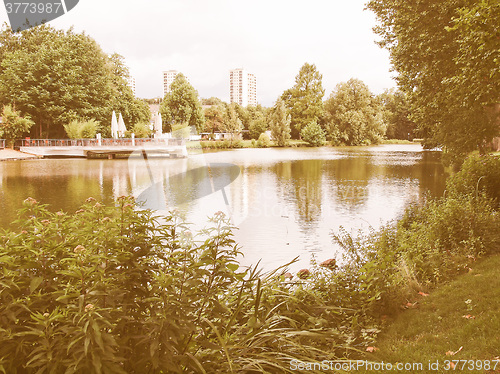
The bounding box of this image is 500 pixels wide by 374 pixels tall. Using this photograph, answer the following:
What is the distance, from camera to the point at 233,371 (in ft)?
4.13

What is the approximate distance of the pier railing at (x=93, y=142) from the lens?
848 cm

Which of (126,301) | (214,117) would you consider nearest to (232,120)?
(214,117)

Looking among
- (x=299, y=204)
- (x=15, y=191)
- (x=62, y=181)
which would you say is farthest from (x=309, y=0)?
(x=15, y=191)

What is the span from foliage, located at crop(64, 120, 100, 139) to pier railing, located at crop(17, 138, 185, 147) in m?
0.25

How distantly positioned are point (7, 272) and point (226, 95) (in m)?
10.0

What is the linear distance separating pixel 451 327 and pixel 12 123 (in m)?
8.49

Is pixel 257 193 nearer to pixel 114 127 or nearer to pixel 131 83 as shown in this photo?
pixel 114 127

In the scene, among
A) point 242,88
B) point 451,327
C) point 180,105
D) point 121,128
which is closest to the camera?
point 451,327

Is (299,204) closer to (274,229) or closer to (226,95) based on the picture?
(274,229)

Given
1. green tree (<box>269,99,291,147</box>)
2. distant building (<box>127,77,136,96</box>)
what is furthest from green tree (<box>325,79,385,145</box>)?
distant building (<box>127,77,136,96</box>)

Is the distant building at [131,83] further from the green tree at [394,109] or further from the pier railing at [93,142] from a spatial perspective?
the green tree at [394,109]

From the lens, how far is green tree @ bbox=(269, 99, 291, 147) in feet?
33.8

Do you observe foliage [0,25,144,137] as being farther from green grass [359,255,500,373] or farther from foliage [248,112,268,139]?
green grass [359,255,500,373]

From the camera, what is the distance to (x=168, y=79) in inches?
394
